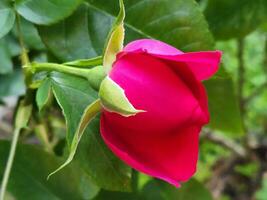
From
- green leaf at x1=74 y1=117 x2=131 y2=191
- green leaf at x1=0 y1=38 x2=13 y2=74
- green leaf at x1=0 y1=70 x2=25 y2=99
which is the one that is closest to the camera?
green leaf at x1=74 y1=117 x2=131 y2=191

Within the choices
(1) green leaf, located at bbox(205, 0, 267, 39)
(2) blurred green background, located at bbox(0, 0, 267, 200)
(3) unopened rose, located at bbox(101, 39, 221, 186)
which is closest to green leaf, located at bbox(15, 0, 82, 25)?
(2) blurred green background, located at bbox(0, 0, 267, 200)

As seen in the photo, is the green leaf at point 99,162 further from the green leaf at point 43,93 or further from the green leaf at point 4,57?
the green leaf at point 4,57

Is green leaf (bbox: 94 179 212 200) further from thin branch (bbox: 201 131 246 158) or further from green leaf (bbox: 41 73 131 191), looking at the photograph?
thin branch (bbox: 201 131 246 158)

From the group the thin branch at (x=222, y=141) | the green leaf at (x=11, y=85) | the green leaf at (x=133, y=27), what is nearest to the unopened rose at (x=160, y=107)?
the green leaf at (x=133, y=27)

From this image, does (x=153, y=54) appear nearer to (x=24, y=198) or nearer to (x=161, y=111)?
(x=161, y=111)

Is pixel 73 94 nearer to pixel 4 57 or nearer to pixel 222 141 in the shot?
pixel 4 57

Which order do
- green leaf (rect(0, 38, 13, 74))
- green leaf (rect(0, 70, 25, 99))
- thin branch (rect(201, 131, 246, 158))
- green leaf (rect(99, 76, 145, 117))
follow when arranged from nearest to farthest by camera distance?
1. green leaf (rect(99, 76, 145, 117))
2. green leaf (rect(0, 38, 13, 74))
3. green leaf (rect(0, 70, 25, 99))
4. thin branch (rect(201, 131, 246, 158))
